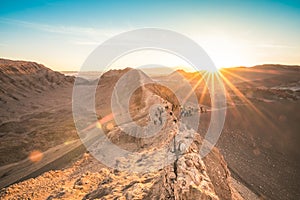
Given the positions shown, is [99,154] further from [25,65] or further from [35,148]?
[25,65]

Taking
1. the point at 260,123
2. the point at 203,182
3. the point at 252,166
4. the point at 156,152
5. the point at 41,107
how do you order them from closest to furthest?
the point at 203,182 → the point at 156,152 → the point at 252,166 → the point at 260,123 → the point at 41,107

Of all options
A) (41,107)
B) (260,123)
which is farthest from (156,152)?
(41,107)

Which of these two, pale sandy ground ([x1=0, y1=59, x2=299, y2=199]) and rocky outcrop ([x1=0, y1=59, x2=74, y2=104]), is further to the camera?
rocky outcrop ([x1=0, y1=59, x2=74, y2=104])

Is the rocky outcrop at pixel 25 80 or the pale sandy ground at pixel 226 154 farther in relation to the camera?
the rocky outcrop at pixel 25 80

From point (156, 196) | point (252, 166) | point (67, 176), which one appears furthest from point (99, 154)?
point (252, 166)

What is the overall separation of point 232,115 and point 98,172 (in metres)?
14.0

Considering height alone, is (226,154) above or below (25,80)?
below

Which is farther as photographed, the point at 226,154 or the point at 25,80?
the point at 25,80

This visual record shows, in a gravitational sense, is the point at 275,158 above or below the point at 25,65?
below

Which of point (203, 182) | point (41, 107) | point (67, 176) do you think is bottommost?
point (41, 107)

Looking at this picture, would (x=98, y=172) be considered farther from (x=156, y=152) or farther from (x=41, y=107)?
(x=41, y=107)

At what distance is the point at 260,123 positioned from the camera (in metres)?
16.6

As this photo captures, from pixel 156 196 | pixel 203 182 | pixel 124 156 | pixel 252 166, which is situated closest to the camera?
pixel 203 182

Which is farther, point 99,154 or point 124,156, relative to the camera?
point 99,154
